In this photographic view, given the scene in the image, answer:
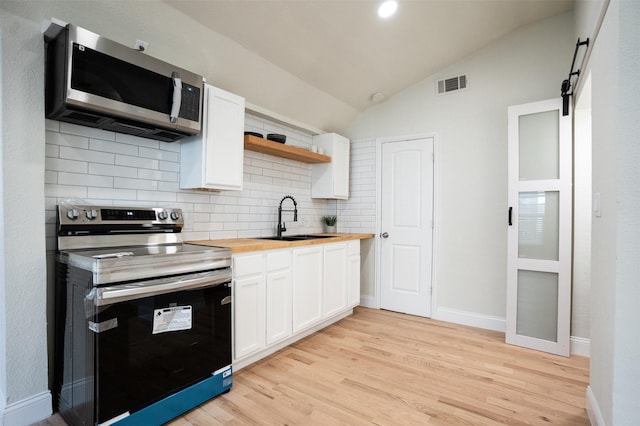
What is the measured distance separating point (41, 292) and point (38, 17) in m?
1.56

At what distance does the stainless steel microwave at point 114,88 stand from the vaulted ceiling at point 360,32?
0.55 m

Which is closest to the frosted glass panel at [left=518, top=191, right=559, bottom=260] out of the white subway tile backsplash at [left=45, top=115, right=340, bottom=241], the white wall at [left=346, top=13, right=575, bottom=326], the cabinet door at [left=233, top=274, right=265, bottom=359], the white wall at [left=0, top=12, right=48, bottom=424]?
the white wall at [left=346, top=13, right=575, bottom=326]

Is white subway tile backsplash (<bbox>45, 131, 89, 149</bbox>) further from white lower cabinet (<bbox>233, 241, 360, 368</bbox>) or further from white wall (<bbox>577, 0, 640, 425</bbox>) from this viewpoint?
white wall (<bbox>577, 0, 640, 425</bbox>)

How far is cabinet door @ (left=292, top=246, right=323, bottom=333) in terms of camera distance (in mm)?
2957

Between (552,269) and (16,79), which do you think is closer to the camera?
(16,79)

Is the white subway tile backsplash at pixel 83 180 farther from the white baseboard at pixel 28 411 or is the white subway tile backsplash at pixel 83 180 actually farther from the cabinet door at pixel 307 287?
the cabinet door at pixel 307 287

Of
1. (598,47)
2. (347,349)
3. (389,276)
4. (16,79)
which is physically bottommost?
(347,349)

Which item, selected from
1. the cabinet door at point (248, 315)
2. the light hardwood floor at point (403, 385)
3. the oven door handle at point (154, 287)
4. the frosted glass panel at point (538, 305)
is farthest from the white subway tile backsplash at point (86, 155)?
the frosted glass panel at point (538, 305)

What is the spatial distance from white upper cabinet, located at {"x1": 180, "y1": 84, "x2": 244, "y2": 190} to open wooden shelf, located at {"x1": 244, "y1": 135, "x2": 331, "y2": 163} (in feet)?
0.83

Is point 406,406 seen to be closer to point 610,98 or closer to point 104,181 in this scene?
A: point 610,98

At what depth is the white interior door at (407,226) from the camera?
3895mm

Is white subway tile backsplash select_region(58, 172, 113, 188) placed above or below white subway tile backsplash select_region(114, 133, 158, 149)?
below

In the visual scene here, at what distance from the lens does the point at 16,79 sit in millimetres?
1800

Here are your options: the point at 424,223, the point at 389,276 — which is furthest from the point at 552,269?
the point at 389,276
